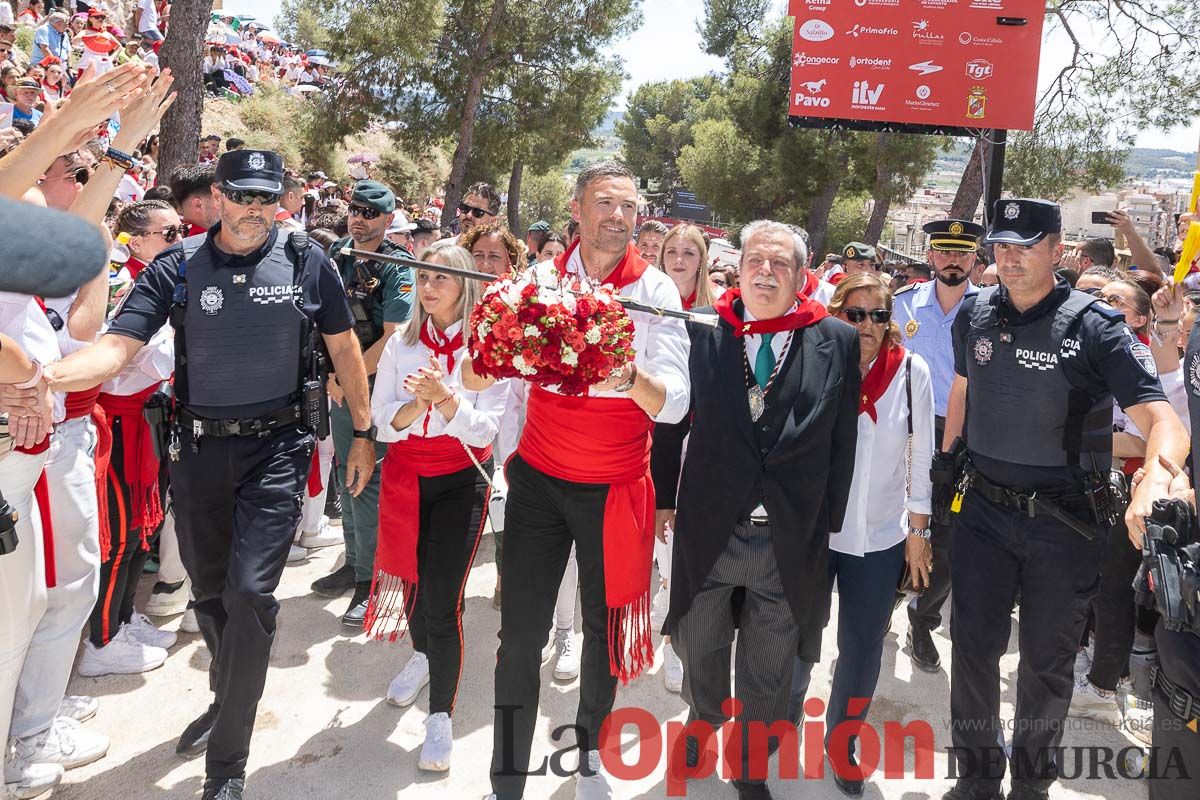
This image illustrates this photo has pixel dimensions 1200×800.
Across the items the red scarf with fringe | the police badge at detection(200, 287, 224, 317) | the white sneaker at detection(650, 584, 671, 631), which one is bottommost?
the white sneaker at detection(650, 584, 671, 631)

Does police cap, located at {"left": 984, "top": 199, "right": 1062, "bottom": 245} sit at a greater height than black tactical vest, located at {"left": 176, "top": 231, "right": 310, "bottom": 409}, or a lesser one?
greater

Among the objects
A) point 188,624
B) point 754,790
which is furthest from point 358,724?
point 754,790

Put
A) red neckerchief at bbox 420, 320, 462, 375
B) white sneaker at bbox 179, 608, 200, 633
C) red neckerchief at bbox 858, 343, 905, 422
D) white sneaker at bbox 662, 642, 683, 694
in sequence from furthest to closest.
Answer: white sneaker at bbox 179, 608, 200, 633 → white sneaker at bbox 662, 642, 683, 694 → red neckerchief at bbox 420, 320, 462, 375 → red neckerchief at bbox 858, 343, 905, 422

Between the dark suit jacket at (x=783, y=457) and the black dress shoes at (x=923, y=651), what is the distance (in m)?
1.68

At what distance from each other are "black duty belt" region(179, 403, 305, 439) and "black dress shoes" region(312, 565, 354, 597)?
2028 mm

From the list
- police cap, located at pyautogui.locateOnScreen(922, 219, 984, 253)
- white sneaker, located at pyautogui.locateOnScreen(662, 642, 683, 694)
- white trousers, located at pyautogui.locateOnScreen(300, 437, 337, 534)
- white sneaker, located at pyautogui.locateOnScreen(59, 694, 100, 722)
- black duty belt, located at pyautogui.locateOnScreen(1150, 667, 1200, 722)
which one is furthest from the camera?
white trousers, located at pyautogui.locateOnScreen(300, 437, 337, 534)

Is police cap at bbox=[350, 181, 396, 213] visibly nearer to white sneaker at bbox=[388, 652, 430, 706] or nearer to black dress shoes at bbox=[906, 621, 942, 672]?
white sneaker at bbox=[388, 652, 430, 706]

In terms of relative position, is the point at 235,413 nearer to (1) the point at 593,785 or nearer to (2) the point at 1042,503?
(1) the point at 593,785

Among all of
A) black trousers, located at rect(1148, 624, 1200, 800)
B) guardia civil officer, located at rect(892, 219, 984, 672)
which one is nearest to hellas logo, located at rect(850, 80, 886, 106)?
guardia civil officer, located at rect(892, 219, 984, 672)

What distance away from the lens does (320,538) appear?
19.2ft

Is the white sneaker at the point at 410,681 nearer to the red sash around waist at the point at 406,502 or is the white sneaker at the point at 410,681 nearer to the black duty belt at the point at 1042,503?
the red sash around waist at the point at 406,502

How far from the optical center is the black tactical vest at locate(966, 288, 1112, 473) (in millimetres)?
3154

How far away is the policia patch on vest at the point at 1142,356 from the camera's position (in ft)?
9.84

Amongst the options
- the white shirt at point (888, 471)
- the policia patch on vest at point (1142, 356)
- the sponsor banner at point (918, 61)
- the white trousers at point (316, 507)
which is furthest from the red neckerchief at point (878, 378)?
the sponsor banner at point (918, 61)
